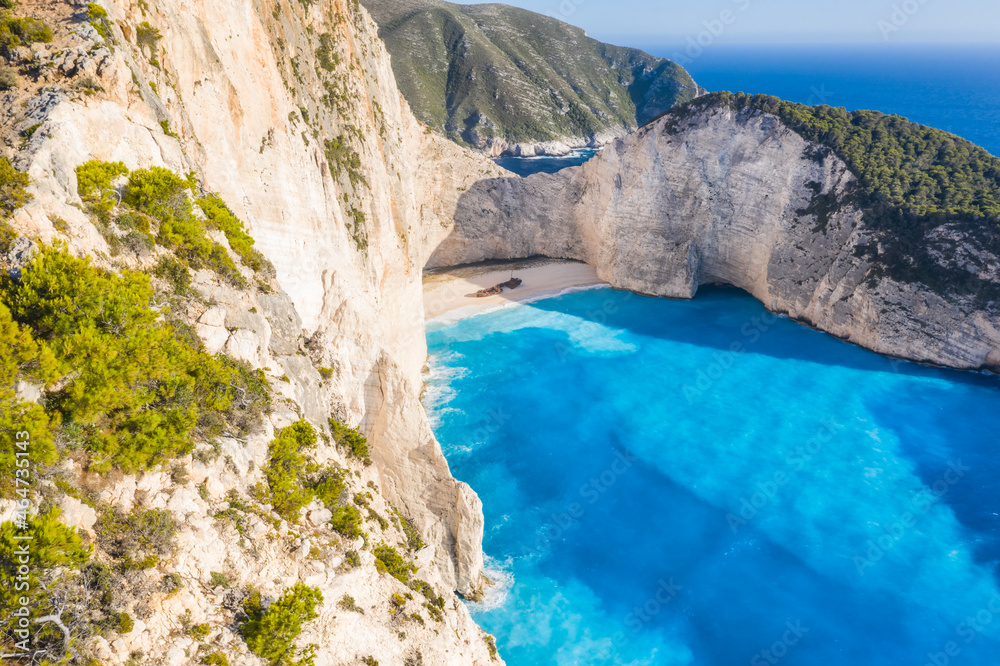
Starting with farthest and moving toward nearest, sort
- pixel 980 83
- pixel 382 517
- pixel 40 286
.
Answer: pixel 980 83, pixel 382 517, pixel 40 286

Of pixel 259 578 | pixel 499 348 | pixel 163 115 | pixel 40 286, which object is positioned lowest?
pixel 499 348

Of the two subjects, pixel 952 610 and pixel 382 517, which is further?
pixel 952 610

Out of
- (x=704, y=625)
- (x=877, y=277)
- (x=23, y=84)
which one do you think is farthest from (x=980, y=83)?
(x=23, y=84)

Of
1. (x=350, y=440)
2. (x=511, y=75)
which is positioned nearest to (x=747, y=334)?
(x=350, y=440)

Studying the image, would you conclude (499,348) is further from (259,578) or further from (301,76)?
(259,578)

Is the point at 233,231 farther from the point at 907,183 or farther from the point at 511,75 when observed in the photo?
the point at 511,75

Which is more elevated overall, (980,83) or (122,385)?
(980,83)
